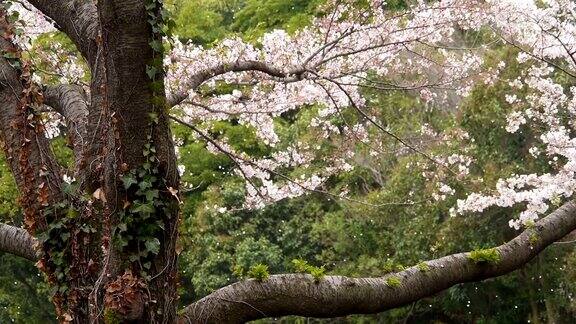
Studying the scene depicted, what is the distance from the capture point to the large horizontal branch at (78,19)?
105 inches

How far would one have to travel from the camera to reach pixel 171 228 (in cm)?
237

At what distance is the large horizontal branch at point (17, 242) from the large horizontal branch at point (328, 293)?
2.66 ft

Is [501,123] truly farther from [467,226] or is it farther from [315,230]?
[315,230]

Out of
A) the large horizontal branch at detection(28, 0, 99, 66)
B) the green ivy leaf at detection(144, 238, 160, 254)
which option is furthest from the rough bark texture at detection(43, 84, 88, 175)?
the green ivy leaf at detection(144, 238, 160, 254)

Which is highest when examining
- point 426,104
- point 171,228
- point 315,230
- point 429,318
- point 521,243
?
point 426,104

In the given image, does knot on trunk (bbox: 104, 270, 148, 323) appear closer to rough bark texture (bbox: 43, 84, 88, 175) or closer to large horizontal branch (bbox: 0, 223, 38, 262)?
rough bark texture (bbox: 43, 84, 88, 175)

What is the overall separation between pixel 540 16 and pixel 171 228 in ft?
22.2

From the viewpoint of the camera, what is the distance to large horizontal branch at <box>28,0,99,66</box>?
266 cm

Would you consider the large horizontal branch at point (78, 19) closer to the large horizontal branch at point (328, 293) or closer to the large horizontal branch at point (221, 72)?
the large horizontal branch at point (221, 72)

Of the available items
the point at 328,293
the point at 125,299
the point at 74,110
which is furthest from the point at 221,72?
the point at 125,299

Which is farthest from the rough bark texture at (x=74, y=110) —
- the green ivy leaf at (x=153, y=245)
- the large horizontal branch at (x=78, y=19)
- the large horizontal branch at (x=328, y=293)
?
the large horizontal branch at (x=328, y=293)

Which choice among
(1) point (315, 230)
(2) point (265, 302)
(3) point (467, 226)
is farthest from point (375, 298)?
(1) point (315, 230)

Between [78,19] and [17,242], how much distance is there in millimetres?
1032

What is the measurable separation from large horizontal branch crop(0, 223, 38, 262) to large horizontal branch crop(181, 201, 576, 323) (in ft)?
2.66
